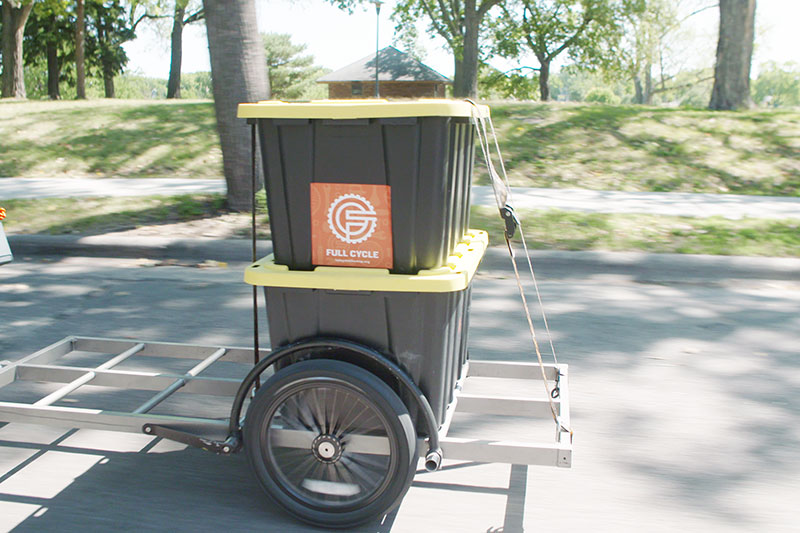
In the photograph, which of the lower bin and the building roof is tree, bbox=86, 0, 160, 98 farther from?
the lower bin

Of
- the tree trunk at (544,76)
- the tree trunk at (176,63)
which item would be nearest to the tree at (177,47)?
the tree trunk at (176,63)

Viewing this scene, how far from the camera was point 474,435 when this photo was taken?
364 centimetres

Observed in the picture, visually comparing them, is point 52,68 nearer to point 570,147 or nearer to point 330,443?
point 570,147

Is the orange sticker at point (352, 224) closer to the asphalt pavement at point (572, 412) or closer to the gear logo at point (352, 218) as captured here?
the gear logo at point (352, 218)

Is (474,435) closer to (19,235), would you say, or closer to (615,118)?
(19,235)

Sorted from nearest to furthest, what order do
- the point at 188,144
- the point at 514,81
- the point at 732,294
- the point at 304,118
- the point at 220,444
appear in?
1. the point at 304,118
2. the point at 220,444
3. the point at 732,294
4. the point at 188,144
5. the point at 514,81

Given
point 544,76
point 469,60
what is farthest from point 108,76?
point 544,76

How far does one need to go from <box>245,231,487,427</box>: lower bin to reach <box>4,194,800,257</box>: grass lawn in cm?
483

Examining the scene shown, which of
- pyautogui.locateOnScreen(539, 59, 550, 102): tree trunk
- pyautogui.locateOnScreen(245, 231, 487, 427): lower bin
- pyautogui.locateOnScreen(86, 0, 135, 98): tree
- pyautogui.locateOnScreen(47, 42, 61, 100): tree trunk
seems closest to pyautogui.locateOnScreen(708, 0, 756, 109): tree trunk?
pyautogui.locateOnScreen(245, 231, 487, 427): lower bin

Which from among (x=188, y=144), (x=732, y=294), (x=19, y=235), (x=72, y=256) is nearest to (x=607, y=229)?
(x=732, y=294)

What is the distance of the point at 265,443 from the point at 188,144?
1140 centimetres

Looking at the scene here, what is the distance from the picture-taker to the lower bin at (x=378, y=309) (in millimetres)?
2740

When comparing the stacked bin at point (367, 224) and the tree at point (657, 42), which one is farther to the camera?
the tree at point (657, 42)

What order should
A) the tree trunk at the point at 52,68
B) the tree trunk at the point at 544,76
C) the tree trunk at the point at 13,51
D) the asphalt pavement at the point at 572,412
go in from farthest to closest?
the tree trunk at the point at 544,76
the tree trunk at the point at 52,68
the tree trunk at the point at 13,51
the asphalt pavement at the point at 572,412
